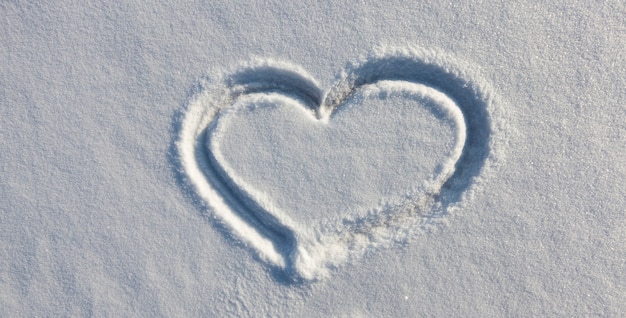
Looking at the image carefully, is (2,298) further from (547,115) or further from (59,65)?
(547,115)

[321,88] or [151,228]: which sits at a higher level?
[321,88]

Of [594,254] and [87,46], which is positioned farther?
[87,46]

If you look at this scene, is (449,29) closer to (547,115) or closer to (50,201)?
(547,115)

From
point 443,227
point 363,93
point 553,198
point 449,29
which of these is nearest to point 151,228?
point 363,93

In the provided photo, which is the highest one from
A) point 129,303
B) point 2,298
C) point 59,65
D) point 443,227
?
point 443,227
